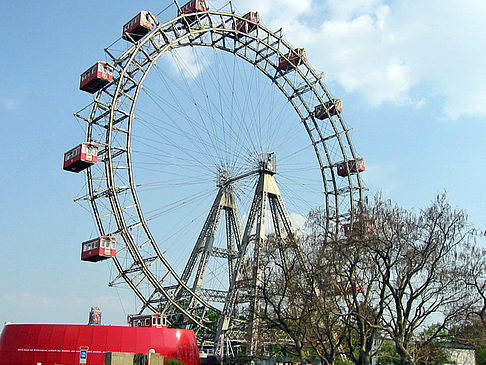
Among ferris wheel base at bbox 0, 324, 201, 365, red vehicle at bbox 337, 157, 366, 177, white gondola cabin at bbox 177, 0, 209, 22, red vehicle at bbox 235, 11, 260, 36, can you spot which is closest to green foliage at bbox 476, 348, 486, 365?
red vehicle at bbox 337, 157, 366, 177

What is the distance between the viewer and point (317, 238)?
32000mm

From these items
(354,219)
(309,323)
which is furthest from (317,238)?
(309,323)

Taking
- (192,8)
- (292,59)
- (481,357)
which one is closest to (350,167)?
(292,59)

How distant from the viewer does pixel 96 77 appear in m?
38.4

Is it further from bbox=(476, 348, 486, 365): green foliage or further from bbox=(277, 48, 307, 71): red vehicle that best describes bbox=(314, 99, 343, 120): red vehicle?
bbox=(476, 348, 486, 365): green foliage

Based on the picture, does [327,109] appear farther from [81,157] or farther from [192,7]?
[81,157]

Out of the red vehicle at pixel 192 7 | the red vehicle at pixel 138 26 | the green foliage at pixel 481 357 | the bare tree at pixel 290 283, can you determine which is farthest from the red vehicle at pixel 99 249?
the green foliage at pixel 481 357

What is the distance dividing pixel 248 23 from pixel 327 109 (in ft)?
33.8

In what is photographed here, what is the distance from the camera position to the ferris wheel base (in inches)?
1282

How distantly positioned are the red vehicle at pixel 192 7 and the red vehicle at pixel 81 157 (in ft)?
43.2

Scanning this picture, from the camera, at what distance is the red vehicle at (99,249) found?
36.0 meters

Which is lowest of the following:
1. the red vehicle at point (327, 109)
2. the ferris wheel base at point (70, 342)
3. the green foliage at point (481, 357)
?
the green foliage at point (481, 357)

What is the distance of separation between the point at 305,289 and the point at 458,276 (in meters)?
8.54

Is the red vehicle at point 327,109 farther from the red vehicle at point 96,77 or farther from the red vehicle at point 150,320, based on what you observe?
the red vehicle at point 150,320
